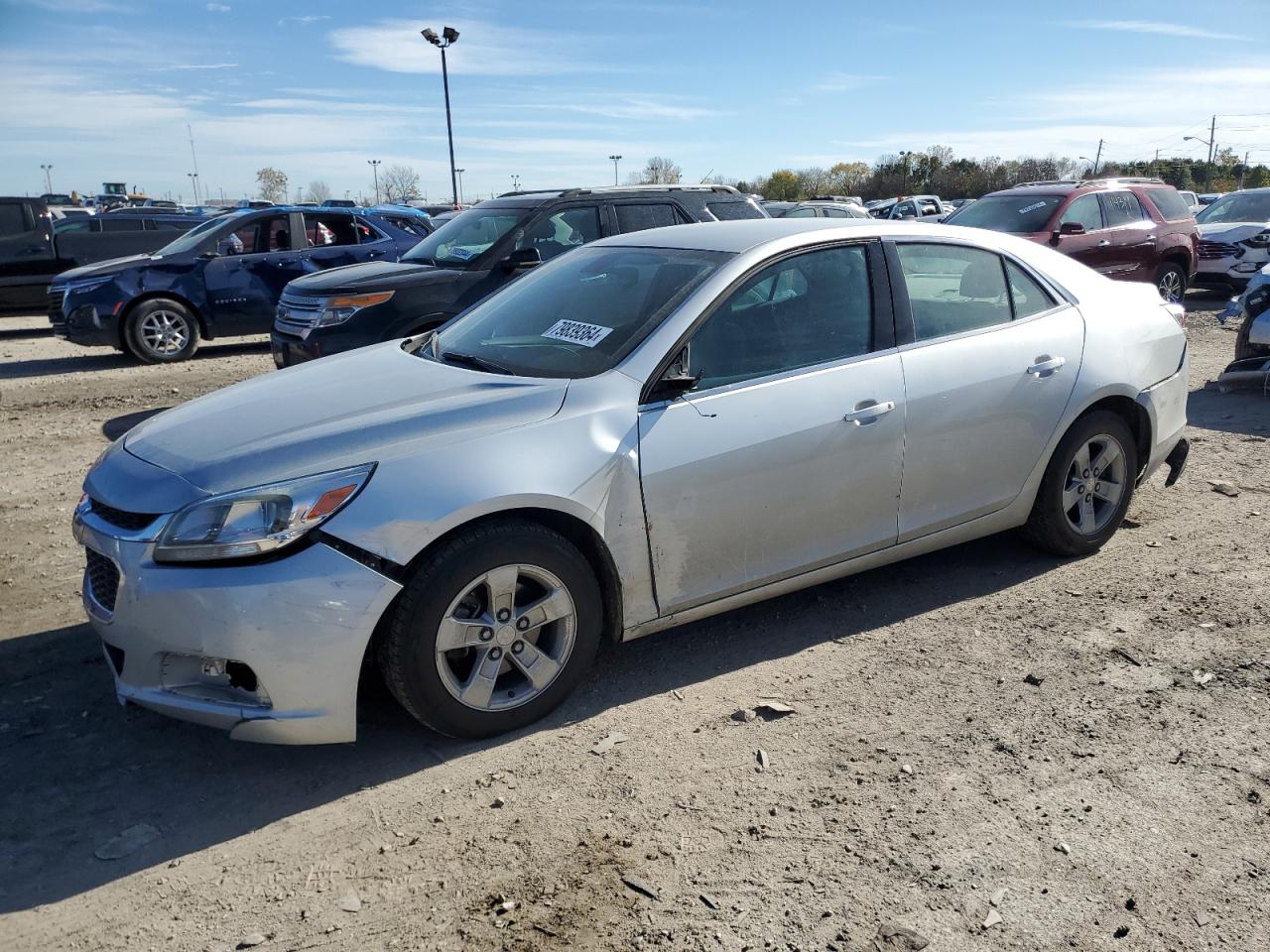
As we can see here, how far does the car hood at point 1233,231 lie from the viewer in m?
15.3

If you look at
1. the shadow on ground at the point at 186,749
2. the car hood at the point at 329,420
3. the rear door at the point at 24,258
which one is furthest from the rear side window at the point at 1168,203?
the rear door at the point at 24,258

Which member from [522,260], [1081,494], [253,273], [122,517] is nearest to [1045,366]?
[1081,494]

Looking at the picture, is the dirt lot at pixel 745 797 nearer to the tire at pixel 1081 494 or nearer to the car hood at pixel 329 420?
the tire at pixel 1081 494

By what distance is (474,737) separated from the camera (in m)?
3.51

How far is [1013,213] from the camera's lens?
1399 centimetres

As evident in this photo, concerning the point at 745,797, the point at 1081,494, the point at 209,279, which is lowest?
the point at 745,797

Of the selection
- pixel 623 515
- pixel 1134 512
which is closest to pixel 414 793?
pixel 623 515

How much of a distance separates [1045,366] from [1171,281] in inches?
475

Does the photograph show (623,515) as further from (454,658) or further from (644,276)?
(644,276)

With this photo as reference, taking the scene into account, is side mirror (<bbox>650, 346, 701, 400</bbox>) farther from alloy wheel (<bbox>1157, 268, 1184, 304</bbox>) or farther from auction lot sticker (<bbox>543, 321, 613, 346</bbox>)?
alloy wheel (<bbox>1157, 268, 1184, 304</bbox>)

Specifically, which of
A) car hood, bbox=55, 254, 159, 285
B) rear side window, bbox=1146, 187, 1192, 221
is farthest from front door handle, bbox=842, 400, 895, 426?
rear side window, bbox=1146, 187, 1192, 221

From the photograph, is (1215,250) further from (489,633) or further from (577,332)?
(489,633)

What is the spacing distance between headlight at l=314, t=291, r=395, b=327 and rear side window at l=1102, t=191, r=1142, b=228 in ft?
34.8

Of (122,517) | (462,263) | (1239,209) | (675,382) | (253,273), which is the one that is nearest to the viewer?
(122,517)
